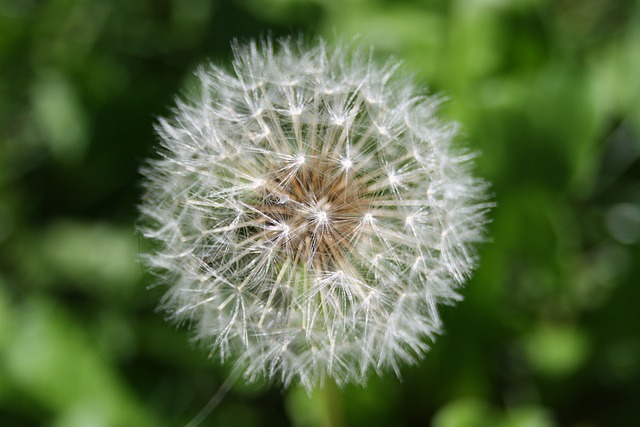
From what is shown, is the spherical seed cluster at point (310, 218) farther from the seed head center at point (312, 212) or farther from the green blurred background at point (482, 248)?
the green blurred background at point (482, 248)

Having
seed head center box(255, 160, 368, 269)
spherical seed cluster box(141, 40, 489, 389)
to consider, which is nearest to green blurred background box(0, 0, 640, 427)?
spherical seed cluster box(141, 40, 489, 389)

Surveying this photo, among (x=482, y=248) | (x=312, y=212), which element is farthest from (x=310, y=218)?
(x=482, y=248)

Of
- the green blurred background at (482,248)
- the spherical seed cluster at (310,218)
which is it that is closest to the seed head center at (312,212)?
the spherical seed cluster at (310,218)

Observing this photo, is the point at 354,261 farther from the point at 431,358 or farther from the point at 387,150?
the point at 431,358

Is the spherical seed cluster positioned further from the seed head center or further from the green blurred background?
the green blurred background

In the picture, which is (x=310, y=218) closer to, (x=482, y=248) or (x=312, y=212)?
(x=312, y=212)

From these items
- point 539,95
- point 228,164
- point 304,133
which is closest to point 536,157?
point 539,95

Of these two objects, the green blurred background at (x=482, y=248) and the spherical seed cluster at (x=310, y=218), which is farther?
the green blurred background at (x=482, y=248)
